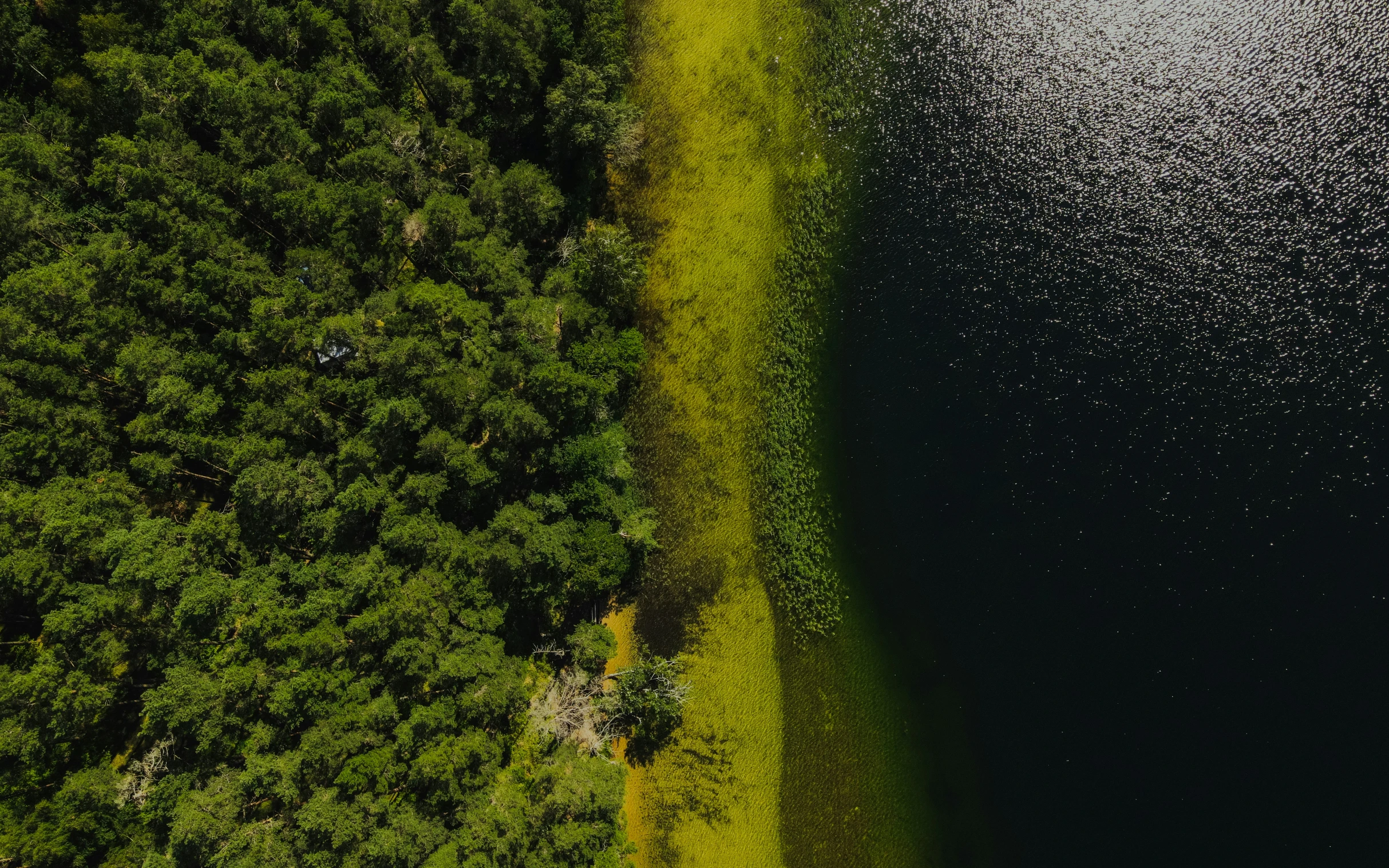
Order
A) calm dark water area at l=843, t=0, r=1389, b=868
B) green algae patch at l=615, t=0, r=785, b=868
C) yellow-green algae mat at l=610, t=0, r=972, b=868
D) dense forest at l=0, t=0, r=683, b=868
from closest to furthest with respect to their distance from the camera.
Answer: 1. dense forest at l=0, t=0, r=683, b=868
2. calm dark water area at l=843, t=0, r=1389, b=868
3. yellow-green algae mat at l=610, t=0, r=972, b=868
4. green algae patch at l=615, t=0, r=785, b=868

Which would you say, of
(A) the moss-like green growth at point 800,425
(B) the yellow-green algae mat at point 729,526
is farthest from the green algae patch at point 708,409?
(A) the moss-like green growth at point 800,425

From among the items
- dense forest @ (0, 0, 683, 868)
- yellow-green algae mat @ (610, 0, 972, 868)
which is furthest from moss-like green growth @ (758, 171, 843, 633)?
dense forest @ (0, 0, 683, 868)

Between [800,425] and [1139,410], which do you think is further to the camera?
[800,425]

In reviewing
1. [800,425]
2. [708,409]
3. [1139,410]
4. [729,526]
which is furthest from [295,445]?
[1139,410]

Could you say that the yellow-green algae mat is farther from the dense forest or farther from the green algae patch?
the dense forest

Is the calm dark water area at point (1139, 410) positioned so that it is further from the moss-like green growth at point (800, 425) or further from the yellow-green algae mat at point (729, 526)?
the yellow-green algae mat at point (729, 526)

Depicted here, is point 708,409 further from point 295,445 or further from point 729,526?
point 295,445
